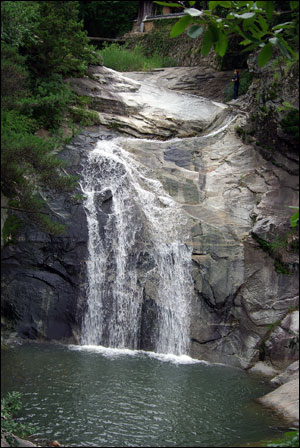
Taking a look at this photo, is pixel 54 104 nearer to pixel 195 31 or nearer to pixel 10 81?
pixel 10 81

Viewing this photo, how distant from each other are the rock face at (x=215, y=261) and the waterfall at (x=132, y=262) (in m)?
0.27

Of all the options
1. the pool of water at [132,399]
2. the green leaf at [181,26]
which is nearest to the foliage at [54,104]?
the pool of water at [132,399]

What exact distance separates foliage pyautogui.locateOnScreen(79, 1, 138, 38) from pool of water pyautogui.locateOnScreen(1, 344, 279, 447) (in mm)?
21674

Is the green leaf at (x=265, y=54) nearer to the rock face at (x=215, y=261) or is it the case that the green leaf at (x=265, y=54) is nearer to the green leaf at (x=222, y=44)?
the green leaf at (x=222, y=44)

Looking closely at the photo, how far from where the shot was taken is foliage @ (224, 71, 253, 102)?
64.5 ft

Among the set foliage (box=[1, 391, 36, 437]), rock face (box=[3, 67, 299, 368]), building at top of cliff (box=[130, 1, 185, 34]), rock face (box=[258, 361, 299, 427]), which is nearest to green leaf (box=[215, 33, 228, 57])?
foliage (box=[1, 391, 36, 437])

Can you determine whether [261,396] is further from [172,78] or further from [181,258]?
[172,78]

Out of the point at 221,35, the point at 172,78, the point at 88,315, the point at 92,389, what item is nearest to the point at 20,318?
the point at 88,315

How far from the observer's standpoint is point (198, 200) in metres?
14.9

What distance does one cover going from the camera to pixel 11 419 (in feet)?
24.5

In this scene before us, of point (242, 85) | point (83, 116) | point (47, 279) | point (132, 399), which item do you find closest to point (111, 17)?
point (242, 85)

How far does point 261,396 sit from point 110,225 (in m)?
6.20

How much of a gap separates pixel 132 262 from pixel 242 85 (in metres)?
9.77

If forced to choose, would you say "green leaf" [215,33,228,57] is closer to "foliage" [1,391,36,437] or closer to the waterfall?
"foliage" [1,391,36,437]
